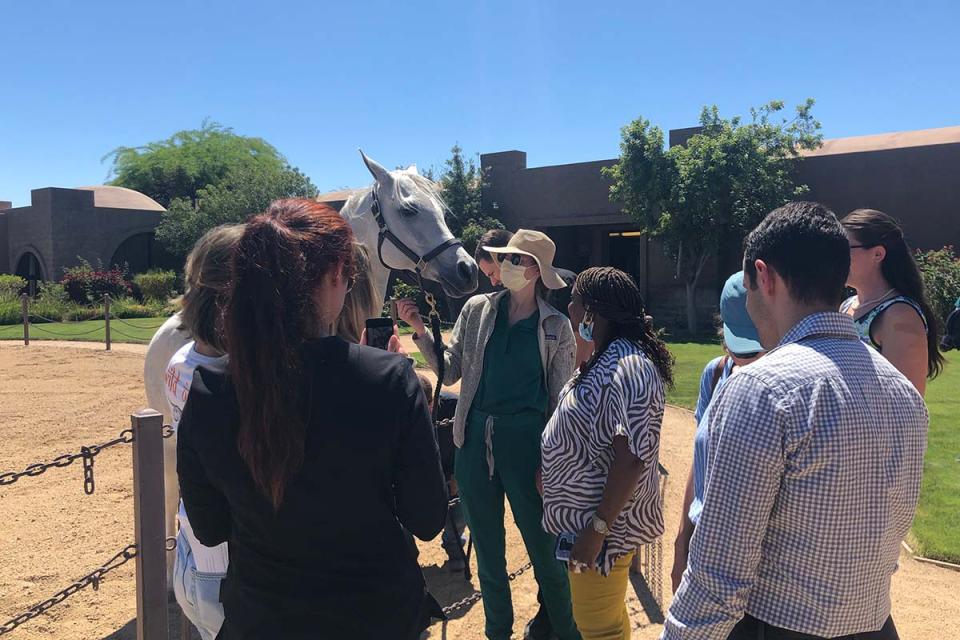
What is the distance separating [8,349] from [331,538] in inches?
590

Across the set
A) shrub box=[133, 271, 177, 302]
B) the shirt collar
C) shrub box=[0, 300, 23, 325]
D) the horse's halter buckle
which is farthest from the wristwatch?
shrub box=[133, 271, 177, 302]

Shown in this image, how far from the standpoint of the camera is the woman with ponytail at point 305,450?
1315 mm

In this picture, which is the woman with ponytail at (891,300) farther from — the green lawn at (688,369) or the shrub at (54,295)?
the shrub at (54,295)

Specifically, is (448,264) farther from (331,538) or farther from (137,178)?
(137,178)

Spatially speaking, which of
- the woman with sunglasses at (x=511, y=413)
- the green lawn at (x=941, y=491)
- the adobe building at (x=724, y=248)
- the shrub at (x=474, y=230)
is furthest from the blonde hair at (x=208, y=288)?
the shrub at (x=474, y=230)

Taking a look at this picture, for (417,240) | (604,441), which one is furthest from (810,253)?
(417,240)

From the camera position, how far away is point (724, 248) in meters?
19.0

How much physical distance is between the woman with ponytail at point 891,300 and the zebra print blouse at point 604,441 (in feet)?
2.90

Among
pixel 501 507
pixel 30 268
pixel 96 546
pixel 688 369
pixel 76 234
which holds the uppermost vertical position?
pixel 76 234

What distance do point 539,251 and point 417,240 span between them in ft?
4.05

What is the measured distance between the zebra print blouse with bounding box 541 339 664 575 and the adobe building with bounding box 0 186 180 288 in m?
30.0

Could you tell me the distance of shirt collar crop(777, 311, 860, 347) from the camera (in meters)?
1.38

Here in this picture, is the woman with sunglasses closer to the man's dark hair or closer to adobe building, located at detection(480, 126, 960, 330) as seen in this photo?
the man's dark hair

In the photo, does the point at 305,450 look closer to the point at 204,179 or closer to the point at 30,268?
the point at 30,268
